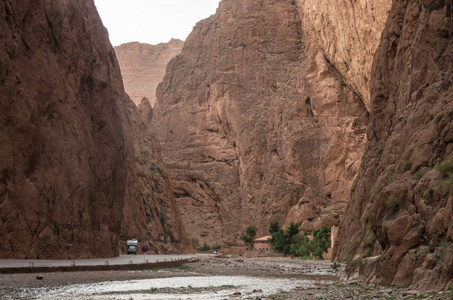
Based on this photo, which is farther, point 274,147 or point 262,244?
point 274,147

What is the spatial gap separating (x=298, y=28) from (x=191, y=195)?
47582 millimetres

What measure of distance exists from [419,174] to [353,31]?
168 feet

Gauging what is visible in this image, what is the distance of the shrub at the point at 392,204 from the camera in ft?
58.5

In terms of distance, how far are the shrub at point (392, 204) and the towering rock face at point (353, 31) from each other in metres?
38.6

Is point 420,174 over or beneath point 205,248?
over

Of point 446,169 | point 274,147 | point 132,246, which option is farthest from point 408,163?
point 274,147

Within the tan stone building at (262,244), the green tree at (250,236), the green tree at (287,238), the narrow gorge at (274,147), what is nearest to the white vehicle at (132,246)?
the narrow gorge at (274,147)

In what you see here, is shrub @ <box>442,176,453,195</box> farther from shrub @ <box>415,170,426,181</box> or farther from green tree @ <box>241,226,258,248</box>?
green tree @ <box>241,226,258,248</box>

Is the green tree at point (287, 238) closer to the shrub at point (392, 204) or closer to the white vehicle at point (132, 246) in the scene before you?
the white vehicle at point (132, 246)

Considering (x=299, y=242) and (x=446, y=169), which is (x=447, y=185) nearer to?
(x=446, y=169)

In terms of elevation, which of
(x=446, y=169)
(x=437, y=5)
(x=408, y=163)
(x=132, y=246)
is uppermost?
(x=437, y=5)

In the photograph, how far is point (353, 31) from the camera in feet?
216

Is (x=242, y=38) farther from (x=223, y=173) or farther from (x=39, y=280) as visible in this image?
(x=39, y=280)

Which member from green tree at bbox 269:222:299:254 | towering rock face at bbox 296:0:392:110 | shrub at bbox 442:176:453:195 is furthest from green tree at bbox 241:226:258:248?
shrub at bbox 442:176:453:195
